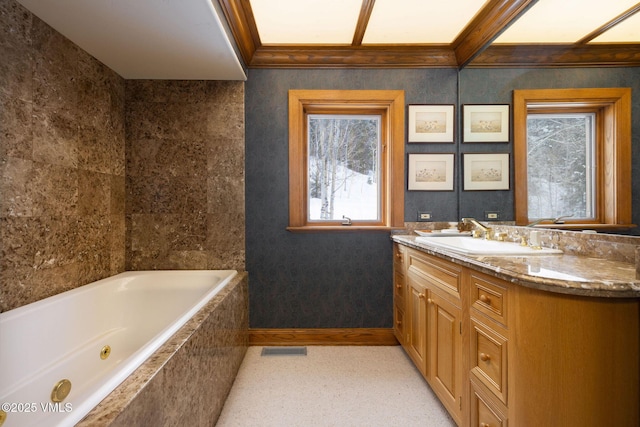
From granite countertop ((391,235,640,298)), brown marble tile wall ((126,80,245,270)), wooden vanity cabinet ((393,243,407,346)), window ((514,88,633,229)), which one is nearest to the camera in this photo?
granite countertop ((391,235,640,298))

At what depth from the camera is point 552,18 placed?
167 cm

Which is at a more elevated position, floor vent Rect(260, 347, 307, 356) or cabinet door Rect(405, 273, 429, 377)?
cabinet door Rect(405, 273, 429, 377)

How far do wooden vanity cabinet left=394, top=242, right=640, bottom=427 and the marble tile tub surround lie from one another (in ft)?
3.72

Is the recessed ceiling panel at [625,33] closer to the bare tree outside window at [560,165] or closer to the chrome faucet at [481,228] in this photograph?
the bare tree outside window at [560,165]

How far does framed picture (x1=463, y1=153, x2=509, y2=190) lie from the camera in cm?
193

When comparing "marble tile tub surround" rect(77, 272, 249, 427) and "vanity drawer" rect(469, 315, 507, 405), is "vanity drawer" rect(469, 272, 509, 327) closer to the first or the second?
"vanity drawer" rect(469, 315, 507, 405)

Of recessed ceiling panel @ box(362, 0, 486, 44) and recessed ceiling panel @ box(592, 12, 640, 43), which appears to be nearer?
recessed ceiling panel @ box(592, 12, 640, 43)

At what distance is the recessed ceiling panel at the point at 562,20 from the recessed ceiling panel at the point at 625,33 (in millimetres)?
50

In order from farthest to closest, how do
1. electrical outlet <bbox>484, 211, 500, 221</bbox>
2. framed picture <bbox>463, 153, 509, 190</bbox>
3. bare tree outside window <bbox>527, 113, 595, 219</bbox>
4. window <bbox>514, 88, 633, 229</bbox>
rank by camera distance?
1. electrical outlet <bbox>484, 211, 500, 221</bbox>
2. framed picture <bbox>463, 153, 509, 190</bbox>
3. bare tree outside window <bbox>527, 113, 595, 219</bbox>
4. window <bbox>514, 88, 633, 229</bbox>

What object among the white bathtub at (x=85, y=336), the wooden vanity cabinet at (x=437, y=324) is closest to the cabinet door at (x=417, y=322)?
the wooden vanity cabinet at (x=437, y=324)

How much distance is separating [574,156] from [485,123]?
78cm

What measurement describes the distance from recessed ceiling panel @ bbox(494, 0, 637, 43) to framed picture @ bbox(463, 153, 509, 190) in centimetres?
65

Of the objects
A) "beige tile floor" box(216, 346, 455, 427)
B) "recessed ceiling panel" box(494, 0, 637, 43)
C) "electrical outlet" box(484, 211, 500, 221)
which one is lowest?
"beige tile floor" box(216, 346, 455, 427)

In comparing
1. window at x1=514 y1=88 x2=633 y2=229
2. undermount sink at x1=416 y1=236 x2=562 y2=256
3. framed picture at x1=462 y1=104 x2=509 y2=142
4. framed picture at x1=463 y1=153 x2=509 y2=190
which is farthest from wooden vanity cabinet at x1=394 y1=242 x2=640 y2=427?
framed picture at x1=462 y1=104 x2=509 y2=142
